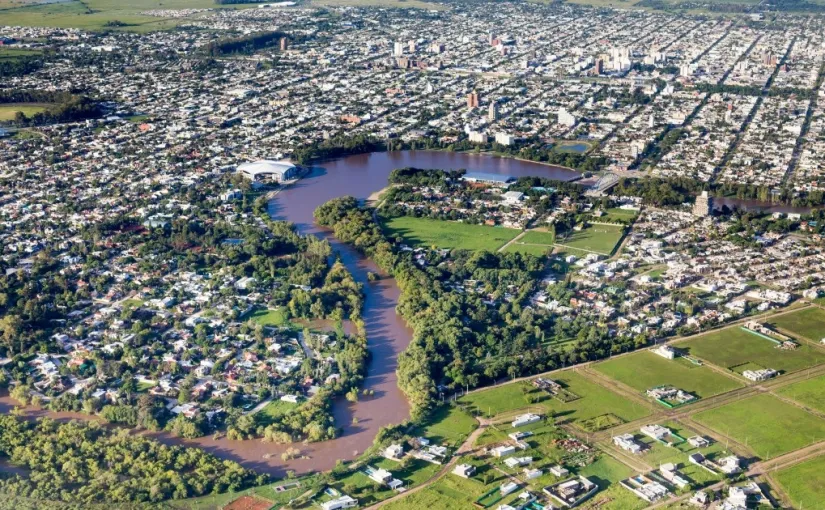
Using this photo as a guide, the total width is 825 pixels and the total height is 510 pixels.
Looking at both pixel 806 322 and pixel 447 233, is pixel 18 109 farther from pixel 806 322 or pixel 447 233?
pixel 806 322

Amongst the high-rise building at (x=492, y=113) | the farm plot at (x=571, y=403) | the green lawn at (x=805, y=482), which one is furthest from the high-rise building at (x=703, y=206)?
the high-rise building at (x=492, y=113)

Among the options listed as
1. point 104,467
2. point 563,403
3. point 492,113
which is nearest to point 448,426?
point 563,403

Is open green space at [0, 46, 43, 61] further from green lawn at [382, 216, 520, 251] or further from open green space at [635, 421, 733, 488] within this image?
open green space at [635, 421, 733, 488]

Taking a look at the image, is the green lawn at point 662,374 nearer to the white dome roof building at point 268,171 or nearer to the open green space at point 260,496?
the open green space at point 260,496

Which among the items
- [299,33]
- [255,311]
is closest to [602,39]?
[299,33]

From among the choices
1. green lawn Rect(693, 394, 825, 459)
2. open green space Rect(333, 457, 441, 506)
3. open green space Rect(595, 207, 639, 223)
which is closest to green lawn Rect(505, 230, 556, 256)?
open green space Rect(595, 207, 639, 223)

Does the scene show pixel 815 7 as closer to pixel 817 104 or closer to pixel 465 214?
pixel 817 104
